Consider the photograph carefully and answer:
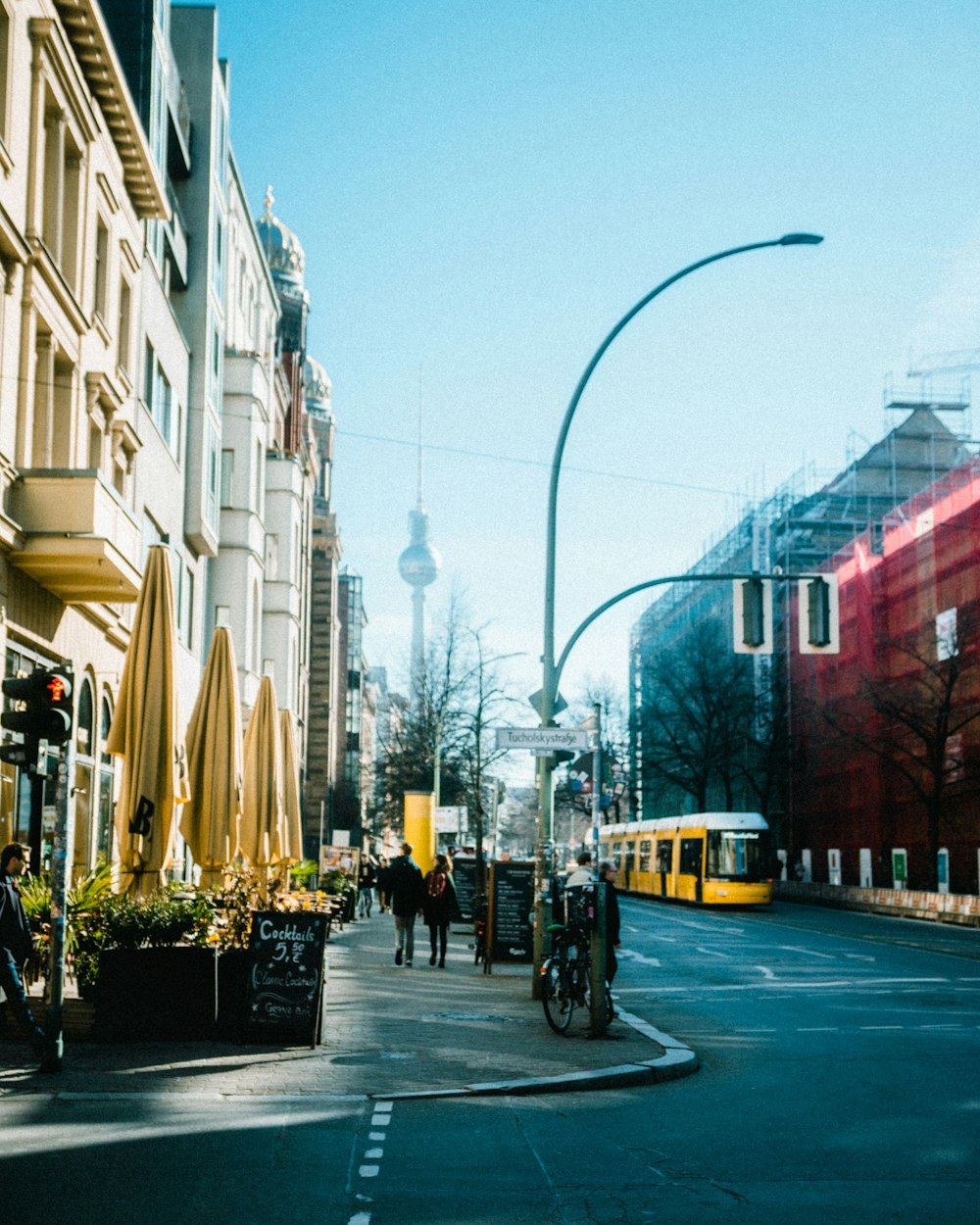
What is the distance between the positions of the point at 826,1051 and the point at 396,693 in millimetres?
54062

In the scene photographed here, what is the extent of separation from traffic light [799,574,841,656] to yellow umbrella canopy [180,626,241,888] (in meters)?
7.54

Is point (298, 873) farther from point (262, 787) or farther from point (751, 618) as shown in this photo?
point (751, 618)

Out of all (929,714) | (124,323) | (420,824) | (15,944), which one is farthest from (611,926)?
(929,714)

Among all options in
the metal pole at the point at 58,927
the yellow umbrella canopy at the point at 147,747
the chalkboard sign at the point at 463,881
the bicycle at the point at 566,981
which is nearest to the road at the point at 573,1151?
the metal pole at the point at 58,927

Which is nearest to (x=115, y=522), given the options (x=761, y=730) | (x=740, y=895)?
(x=740, y=895)

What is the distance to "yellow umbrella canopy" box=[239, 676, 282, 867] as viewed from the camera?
2353 cm

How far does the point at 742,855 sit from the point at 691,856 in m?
2.47

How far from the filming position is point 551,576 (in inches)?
789

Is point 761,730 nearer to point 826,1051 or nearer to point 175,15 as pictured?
point 175,15

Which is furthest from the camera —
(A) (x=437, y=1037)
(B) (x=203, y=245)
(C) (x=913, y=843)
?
(C) (x=913, y=843)

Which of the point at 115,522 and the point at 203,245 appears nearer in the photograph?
the point at 115,522

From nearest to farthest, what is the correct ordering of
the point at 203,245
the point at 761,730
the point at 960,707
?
the point at 203,245
the point at 960,707
the point at 761,730

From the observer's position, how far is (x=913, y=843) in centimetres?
6281

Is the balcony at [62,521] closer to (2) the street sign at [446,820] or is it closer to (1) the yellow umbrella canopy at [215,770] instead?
(1) the yellow umbrella canopy at [215,770]
